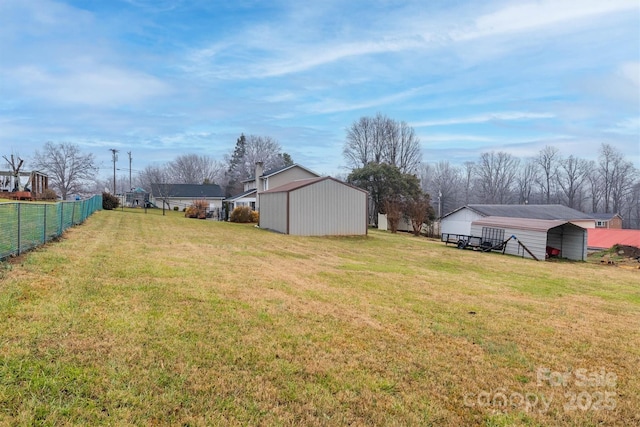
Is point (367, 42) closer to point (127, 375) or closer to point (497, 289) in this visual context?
point (497, 289)

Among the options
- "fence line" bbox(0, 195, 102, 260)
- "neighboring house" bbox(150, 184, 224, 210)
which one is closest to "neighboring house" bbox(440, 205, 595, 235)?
"neighboring house" bbox(150, 184, 224, 210)

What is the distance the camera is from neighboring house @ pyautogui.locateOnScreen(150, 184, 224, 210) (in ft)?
153

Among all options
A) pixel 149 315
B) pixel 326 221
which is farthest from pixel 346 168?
pixel 149 315

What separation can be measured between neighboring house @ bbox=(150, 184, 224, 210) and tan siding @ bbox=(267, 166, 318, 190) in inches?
694

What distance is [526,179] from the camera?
62.5m

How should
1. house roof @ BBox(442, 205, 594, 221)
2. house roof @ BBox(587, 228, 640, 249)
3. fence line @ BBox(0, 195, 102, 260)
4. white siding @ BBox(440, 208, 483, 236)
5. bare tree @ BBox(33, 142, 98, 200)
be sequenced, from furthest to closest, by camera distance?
bare tree @ BBox(33, 142, 98, 200)
white siding @ BBox(440, 208, 483, 236)
house roof @ BBox(442, 205, 594, 221)
house roof @ BBox(587, 228, 640, 249)
fence line @ BBox(0, 195, 102, 260)

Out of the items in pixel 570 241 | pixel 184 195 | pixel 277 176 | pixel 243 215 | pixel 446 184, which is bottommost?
pixel 570 241

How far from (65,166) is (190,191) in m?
16.4

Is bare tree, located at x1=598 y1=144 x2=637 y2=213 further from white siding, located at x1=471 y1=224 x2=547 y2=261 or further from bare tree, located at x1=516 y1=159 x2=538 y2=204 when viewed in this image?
white siding, located at x1=471 y1=224 x2=547 y2=261

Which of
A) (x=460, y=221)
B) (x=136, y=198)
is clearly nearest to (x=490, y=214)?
(x=460, y=221)

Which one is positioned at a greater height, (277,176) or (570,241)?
(277,176)

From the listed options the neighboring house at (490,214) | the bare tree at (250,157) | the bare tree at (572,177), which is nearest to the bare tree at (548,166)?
the bare tree at (572,177)

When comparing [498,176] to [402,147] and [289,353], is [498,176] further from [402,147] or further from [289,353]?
[289,353]

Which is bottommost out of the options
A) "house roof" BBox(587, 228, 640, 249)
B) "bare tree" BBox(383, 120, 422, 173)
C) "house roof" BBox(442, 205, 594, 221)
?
"house roof" BBox(587, 228, 640, 249)
